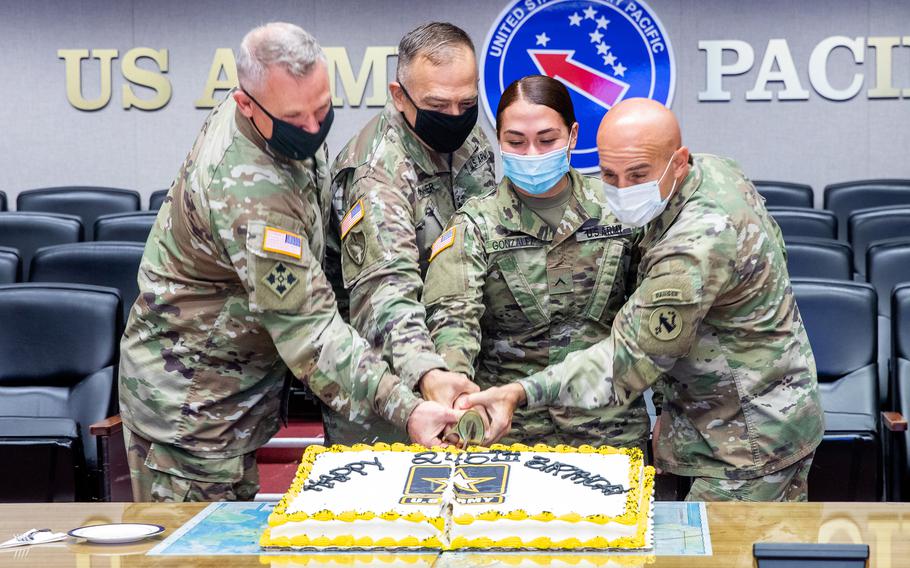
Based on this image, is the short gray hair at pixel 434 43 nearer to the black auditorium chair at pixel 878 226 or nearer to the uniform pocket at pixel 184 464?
the uniform pocket at pixel 184 464

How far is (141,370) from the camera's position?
8.29ft

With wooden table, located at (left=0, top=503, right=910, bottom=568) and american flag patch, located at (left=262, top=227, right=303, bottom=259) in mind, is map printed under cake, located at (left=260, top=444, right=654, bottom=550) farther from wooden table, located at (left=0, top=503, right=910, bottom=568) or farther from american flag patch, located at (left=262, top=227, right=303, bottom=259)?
american flag patch, located at (left=262, top=227, right=303, bottom=259)

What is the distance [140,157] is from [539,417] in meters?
5.82

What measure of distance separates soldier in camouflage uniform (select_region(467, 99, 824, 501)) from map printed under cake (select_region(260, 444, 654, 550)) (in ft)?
0.90

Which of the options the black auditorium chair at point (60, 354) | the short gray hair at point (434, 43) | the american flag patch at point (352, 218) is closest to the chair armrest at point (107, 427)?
the black auditorium chair at point (60, 354)

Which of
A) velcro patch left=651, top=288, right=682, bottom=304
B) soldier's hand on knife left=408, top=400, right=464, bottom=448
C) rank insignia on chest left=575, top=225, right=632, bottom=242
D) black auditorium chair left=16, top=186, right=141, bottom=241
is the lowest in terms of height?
soldier's hand on knife left=408, top=400, right=464, bottom=448

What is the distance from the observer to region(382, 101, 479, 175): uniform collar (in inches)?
105

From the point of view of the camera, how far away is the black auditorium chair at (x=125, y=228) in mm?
5039

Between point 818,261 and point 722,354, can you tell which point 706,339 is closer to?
point 722,354

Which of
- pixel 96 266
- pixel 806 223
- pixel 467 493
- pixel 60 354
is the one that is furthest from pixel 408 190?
pixel 806 223

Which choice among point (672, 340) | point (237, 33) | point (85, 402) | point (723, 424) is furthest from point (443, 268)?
point (237, 33)

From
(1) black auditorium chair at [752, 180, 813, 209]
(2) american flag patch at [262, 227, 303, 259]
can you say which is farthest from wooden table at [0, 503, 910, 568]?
(1) black auditorium chair at [752, 180, 813, 209]

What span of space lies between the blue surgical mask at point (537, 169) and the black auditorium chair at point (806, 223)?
2988mm

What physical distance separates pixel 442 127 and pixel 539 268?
1.33 ft
